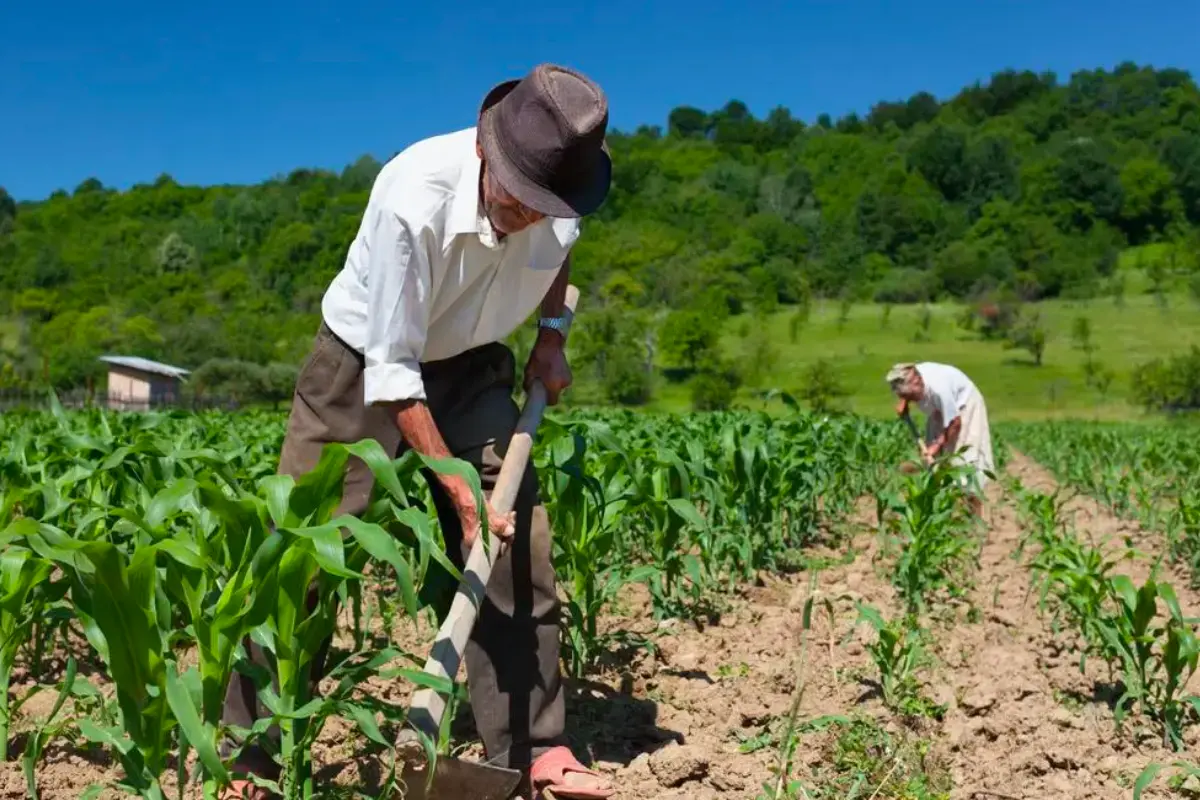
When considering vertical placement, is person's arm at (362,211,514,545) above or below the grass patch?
above

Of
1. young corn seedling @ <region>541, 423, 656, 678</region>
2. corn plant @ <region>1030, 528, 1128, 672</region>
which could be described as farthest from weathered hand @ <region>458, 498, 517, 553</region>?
corn plant @ <region>1030, 528, 1128, 672</region>

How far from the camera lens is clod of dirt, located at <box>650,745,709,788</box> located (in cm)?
280

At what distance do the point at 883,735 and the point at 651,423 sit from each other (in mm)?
5207

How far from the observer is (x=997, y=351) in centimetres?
5278

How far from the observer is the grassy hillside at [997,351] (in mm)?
43781

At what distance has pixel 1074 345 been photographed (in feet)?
171

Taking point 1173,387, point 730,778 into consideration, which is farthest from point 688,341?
point 730,778

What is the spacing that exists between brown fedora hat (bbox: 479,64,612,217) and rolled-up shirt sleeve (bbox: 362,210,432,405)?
10.2 inches

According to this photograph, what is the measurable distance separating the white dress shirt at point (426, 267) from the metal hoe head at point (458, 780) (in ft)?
2.67

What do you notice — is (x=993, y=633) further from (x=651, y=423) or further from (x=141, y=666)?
(x=651, y=423)

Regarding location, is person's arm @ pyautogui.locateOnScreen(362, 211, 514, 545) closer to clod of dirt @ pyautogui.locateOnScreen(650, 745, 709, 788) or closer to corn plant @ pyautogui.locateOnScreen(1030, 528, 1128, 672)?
clod of dirt @ pyautogui.locateOnScreen(650, 745, 709, 788)

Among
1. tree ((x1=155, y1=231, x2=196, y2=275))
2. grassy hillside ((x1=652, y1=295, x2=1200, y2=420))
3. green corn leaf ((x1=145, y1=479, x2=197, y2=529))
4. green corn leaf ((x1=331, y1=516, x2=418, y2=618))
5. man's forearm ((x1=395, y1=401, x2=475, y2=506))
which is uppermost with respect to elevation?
tree ((x1=155, y1=231, x2=196, y2=275))

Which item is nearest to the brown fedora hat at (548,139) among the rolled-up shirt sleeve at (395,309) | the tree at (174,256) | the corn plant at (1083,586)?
the rolled-up shirt sleeve at (395,309)

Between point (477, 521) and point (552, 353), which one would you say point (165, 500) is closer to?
point (477, 521)
